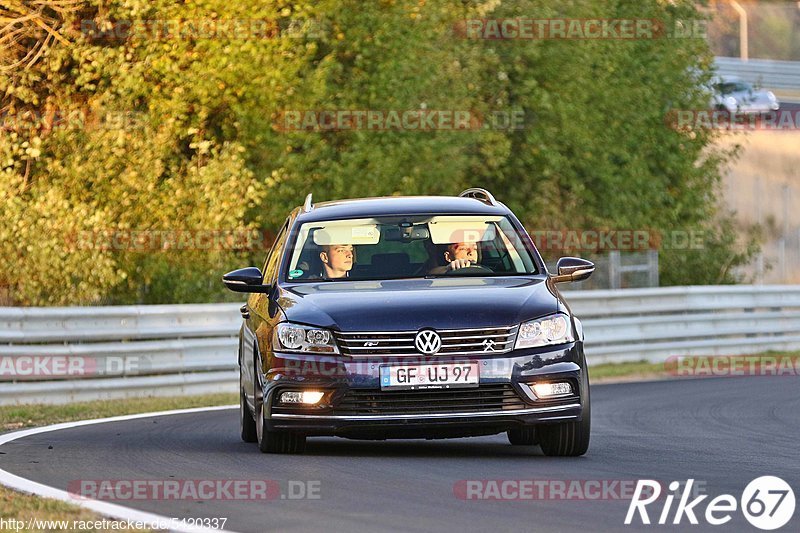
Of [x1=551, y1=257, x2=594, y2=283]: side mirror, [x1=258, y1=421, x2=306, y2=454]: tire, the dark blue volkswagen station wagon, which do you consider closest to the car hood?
the dark blue volkswagen station wagon

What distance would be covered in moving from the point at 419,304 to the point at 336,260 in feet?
4.12

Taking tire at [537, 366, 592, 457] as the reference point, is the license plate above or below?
above

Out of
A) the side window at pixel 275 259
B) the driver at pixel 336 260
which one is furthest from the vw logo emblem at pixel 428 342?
the side window at pixel 275 259

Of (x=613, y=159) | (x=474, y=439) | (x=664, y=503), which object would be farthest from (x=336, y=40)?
(x=664, y=503)

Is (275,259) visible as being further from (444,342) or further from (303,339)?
(444,342)

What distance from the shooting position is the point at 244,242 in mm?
22953

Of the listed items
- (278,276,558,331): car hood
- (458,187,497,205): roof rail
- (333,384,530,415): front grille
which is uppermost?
(458,187,497,205): roof rail

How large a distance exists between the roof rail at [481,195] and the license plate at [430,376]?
238 centimetres

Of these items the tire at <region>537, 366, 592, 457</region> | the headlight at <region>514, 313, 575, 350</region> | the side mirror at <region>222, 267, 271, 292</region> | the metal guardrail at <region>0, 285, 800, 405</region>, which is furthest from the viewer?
the metal guardrail at <region>0, 285, 800, 405</region>

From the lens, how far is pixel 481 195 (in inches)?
488

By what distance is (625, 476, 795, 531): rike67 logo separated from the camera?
289 inches

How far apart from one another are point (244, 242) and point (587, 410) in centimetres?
1330

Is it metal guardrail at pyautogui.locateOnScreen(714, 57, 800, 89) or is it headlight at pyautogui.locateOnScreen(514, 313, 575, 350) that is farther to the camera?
metal guardrail at pyautogui.locateOnScreen(714, 57, 800, 89)

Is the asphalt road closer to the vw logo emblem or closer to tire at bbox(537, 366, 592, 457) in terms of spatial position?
tire at bbox(537, 366, 592, 457)
